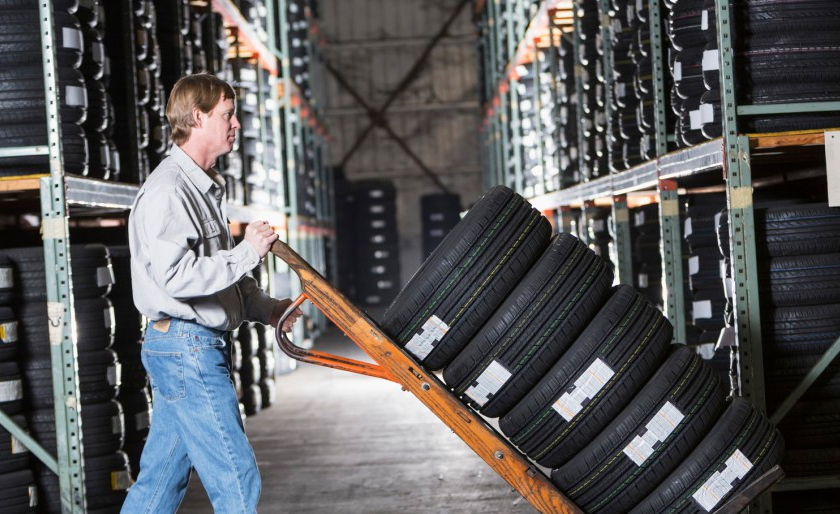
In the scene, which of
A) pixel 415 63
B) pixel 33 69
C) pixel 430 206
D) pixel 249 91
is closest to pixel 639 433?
pixel 33 69

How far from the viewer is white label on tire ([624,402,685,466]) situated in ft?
10.6

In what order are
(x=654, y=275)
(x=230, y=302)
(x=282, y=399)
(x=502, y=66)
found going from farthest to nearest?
1. (x=502, y=66)
2. (x=282, y=399)
3. (x=654, y=275)
4. (x=230, y=302)

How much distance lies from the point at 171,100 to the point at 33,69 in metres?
1.70

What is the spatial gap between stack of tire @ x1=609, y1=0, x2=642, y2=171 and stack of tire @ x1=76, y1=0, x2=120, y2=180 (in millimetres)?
3436

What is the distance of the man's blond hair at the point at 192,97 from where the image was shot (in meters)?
3.24

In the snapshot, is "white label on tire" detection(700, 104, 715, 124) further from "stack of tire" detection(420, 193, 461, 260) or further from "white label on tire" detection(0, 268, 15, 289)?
"stack of tire" detection(420, 193, 461, 260)

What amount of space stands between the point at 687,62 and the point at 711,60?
54 centimetres

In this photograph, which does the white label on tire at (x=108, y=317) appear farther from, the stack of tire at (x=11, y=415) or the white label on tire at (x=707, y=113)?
the white label on tire at (x=707, y=113)

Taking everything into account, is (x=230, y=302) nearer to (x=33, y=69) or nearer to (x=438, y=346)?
(x=438, y=346)

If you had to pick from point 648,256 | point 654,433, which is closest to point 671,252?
point 648,256

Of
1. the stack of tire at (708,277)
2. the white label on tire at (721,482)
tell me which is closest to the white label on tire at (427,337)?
the white label on tire at (721,482)

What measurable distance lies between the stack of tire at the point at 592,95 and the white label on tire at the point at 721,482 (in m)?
4.54

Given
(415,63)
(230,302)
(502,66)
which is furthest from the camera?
(415,63)

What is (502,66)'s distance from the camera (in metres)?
14.5
